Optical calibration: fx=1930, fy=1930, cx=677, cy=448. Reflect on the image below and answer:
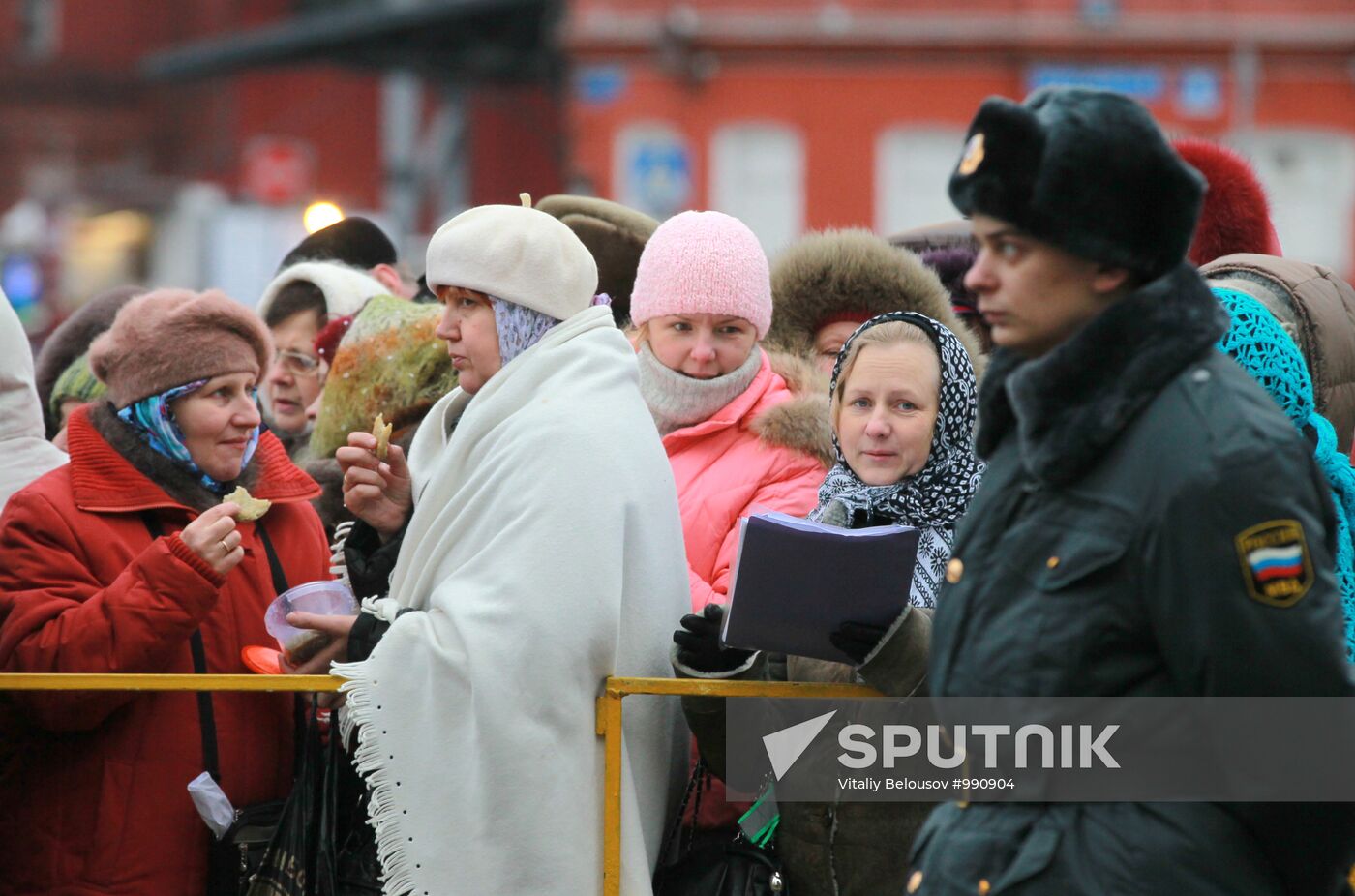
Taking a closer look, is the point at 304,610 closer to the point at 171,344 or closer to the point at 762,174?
the point at 171,344

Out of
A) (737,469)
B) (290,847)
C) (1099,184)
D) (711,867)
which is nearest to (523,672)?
(711,867)

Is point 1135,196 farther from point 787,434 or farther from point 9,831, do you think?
point 9,831

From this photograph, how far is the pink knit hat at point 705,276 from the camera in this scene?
15.5ft

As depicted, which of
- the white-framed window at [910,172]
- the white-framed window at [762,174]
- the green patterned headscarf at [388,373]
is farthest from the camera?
the white-framed window at [762,174]

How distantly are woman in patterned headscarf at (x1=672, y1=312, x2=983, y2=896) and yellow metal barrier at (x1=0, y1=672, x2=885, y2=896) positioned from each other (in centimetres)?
9

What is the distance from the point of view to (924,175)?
97.7 ft

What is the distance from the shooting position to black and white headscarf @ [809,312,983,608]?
3.97 meters

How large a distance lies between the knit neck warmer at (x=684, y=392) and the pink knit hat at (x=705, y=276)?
5.4 inches

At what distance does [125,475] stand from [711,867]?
1550 mm

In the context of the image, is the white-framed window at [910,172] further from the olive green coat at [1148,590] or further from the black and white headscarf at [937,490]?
the olive green coat at [1148,590]

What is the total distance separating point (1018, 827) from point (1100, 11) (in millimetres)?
27590

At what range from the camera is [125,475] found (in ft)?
14.0

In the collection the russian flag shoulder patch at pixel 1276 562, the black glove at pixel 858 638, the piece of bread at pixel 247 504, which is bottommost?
the black glove at pixel 858 638

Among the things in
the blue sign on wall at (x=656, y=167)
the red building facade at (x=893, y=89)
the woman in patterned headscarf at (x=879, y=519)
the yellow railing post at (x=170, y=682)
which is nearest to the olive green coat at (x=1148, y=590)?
the woman in patterned headscarf at (x=879, y=519)
